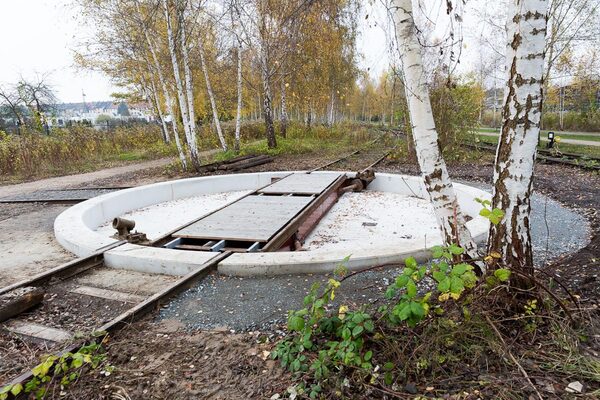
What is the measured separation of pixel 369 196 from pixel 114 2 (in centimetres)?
943

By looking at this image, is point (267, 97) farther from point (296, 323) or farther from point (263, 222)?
point (296, 323)

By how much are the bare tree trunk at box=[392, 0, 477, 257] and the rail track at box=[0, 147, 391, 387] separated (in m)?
2.33

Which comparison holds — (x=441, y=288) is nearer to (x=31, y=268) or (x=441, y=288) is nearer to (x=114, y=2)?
(x=31, y=268)

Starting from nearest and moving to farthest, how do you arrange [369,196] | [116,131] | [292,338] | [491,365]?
1. [491,365]
2. [292,338]
3. [369,196]
4. [116,131]

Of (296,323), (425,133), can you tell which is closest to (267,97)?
(425,133)

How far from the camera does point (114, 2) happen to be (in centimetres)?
1098

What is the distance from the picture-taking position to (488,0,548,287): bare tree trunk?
2115 mm

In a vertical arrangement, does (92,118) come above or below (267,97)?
above

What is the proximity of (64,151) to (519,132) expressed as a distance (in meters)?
15.7

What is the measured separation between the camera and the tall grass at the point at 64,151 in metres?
12.5

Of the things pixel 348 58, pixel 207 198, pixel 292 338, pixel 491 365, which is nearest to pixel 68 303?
pixel 292 338

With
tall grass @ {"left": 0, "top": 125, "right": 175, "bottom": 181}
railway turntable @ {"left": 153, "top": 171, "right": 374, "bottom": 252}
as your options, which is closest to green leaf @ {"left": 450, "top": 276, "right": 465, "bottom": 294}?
railway turntable @ {"left": 153, "top": 171, "right": 374, "bottom": 252}

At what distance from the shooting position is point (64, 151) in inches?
552

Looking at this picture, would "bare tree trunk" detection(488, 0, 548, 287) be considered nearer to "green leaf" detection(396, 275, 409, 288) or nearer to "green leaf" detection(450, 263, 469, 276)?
"green leaf" detection(450, 263, 469, 276)
